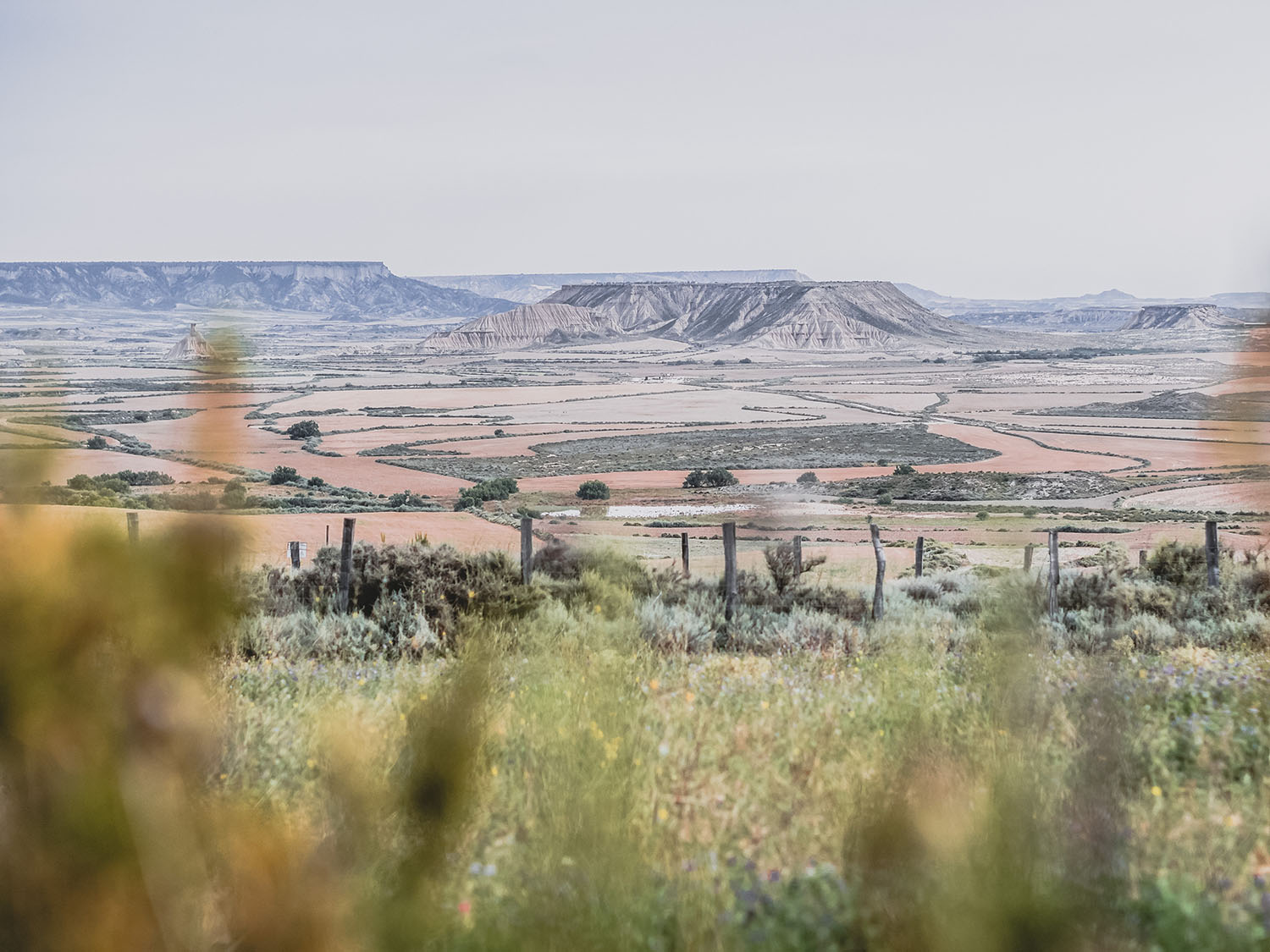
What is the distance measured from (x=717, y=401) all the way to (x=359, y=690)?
348 ft

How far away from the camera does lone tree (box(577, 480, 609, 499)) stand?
4994cm

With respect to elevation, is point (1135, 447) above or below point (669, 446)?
above

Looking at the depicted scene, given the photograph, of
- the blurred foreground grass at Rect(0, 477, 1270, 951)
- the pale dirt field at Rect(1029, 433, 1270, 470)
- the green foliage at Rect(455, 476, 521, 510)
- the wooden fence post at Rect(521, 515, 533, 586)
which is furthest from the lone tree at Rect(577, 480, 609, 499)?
the blurred foreground grass at Rect(0, 477, 1270, 951)

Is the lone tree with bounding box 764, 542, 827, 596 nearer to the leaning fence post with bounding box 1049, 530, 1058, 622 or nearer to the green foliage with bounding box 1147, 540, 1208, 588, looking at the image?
the leaning fence post with bounding box 1049, 530, 1058, 622

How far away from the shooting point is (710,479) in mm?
54062

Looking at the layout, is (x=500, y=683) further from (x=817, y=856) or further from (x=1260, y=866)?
(x=1260, y=866)

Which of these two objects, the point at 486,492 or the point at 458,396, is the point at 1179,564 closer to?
the point at 486,492

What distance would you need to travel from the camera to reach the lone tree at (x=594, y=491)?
164 ft

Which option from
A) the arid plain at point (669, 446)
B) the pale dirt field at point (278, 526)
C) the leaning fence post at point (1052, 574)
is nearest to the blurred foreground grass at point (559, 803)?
the pale dirt field at point (278, 526)

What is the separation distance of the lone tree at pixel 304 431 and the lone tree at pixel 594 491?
30.4 meters

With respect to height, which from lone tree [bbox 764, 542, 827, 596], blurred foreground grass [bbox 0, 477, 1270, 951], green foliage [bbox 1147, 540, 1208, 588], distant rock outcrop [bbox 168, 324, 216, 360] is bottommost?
green foliage [bbox 1147, 540, 1208, 588]

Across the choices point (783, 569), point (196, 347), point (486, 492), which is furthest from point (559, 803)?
point (486, 492)

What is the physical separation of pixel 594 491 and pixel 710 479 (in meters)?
6.48

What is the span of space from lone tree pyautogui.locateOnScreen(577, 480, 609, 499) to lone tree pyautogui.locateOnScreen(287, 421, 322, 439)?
30.4 meters
